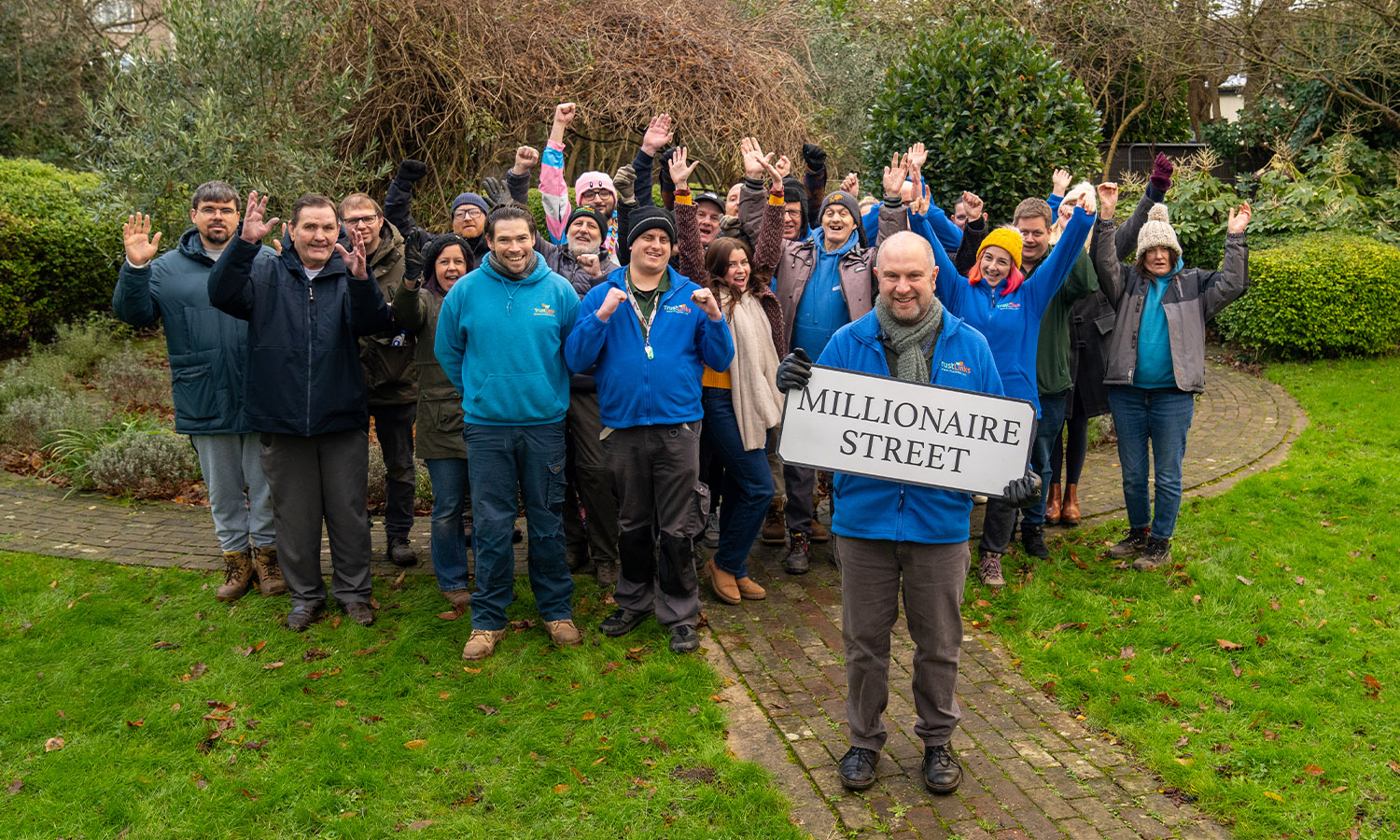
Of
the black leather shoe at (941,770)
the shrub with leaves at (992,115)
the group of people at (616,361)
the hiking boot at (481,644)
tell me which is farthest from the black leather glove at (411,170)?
the shrub with leaves at (992,115)

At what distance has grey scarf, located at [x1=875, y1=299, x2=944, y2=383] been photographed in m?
4.16

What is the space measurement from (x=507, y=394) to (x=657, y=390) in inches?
31.3

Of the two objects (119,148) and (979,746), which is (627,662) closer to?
(979,746)

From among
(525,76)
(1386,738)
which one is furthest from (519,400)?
(525,76)

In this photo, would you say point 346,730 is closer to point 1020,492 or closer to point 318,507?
point 318,507

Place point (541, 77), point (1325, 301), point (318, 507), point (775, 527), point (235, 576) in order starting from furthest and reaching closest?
point (1325, 301)
point (541, 77)
point (775, 527)
point (235, 576)
point (318, 507)

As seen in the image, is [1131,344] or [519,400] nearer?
[519,400]

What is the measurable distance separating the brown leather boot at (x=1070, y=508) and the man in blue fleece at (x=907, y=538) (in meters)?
3.65

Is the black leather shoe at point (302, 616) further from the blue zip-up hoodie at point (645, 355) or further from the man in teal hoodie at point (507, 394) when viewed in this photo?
the blue zip-up hoodie at point (645, 355)

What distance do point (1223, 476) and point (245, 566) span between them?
773cm

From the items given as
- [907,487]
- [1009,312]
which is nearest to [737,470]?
[1009,312]

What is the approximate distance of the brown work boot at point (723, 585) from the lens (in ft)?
20.1

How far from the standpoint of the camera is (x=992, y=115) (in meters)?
9.12

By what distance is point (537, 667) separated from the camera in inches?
209
